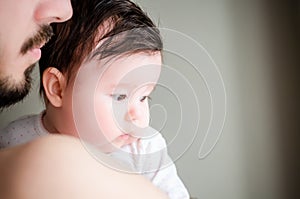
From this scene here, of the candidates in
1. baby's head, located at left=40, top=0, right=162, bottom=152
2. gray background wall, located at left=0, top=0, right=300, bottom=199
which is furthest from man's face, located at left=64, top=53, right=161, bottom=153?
gray background wall, located at left=0, top=0, right=300, bottom=199

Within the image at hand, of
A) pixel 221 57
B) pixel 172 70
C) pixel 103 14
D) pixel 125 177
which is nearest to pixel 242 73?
pixel 221 57

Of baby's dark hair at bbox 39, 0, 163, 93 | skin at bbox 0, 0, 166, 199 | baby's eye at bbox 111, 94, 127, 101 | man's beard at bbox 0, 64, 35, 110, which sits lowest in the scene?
man's beard at bbox 0, 64, 35, 110

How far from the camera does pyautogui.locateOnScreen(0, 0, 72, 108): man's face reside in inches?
25.6

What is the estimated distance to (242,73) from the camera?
875 mm

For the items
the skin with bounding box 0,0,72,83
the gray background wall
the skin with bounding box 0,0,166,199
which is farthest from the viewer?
the gray background wall

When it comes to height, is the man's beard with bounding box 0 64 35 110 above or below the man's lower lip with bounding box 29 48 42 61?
below

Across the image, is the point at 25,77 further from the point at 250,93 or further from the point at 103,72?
the point at 250,93

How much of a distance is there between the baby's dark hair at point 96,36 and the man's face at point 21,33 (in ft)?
0.11

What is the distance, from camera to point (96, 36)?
0.68 m

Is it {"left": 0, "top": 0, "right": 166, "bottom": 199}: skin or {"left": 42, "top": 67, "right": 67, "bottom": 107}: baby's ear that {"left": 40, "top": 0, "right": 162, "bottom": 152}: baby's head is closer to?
{"left": 42, "top": 67, "right": 67, "bottom": 107}: baby's ear

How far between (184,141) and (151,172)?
0.08 m

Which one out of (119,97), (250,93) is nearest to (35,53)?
(119,97)

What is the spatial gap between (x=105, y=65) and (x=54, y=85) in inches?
3.8

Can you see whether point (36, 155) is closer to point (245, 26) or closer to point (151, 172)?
point (151, 172)
